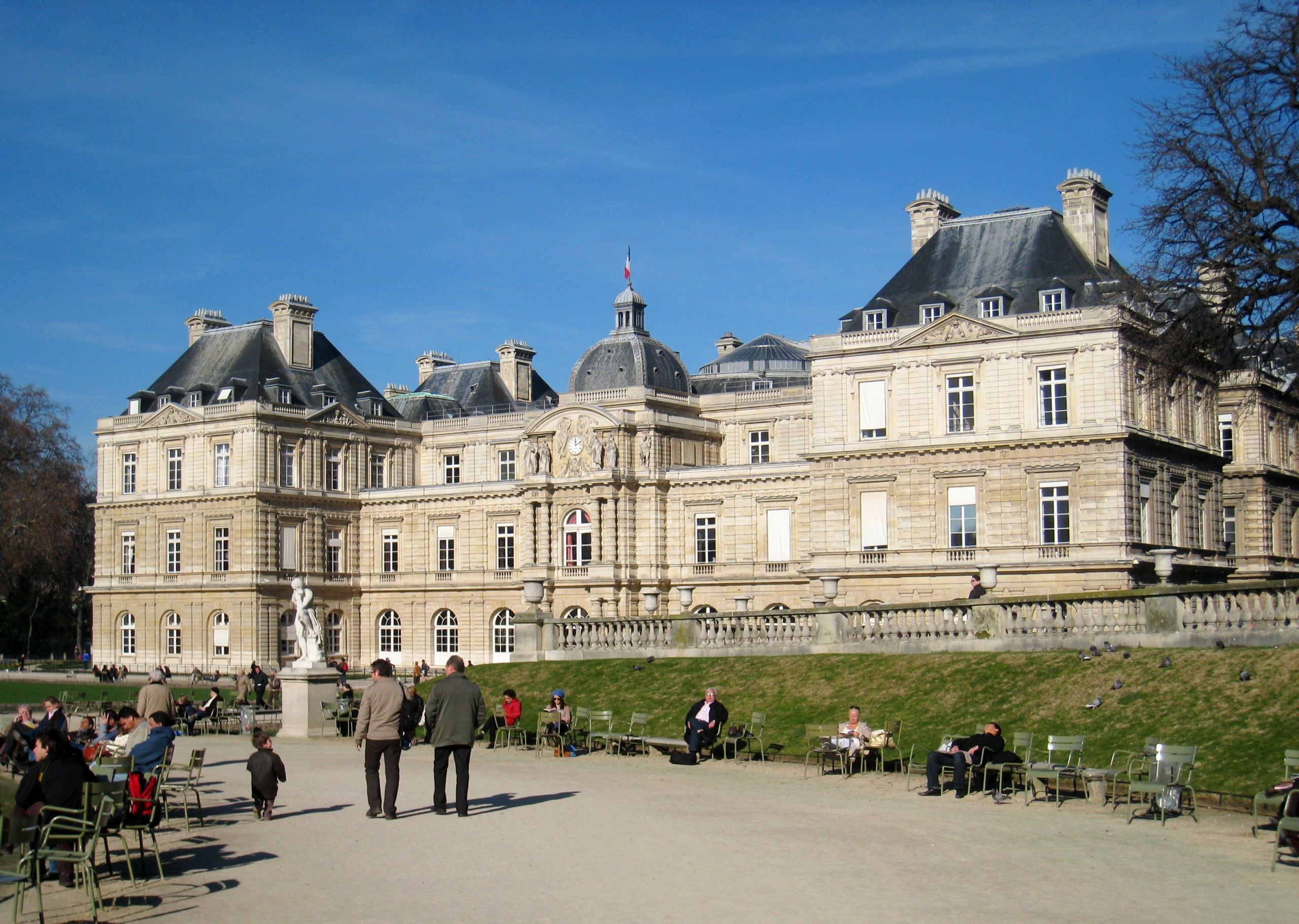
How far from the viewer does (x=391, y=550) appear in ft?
219

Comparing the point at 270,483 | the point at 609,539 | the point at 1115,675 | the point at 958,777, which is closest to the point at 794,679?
the point at 1115,675

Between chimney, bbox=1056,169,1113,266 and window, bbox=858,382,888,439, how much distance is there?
7796mm

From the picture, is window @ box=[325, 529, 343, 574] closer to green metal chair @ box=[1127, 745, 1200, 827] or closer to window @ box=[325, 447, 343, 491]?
window @ box=[325, 447, 343, 491]

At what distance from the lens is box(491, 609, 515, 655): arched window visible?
205ft

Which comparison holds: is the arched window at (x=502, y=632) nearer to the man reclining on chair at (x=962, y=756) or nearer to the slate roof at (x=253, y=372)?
the slate roof at (x=253, y=372)

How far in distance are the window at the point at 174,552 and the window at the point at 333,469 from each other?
21.9 ft

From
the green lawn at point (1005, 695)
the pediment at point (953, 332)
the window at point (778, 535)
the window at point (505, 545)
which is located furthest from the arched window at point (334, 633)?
the green lawn at point (1005, 695)

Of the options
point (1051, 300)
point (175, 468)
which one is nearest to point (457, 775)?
point (1051, 300)

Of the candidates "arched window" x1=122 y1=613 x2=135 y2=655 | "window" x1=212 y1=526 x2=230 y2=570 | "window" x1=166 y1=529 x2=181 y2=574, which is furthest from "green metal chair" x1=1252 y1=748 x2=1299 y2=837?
"arched window" x1=122 y1=613 x2=135 y2=655

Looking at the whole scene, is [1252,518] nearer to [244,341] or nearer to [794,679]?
[794,679]

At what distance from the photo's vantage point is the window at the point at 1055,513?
43.3 meters

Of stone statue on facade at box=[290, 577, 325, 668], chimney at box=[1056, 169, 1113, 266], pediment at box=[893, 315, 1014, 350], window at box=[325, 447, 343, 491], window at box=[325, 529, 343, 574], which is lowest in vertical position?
stone statue on facade at box=[290, 577, 325, 668]

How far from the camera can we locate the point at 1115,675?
23.6 metres

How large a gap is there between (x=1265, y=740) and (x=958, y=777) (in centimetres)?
387
